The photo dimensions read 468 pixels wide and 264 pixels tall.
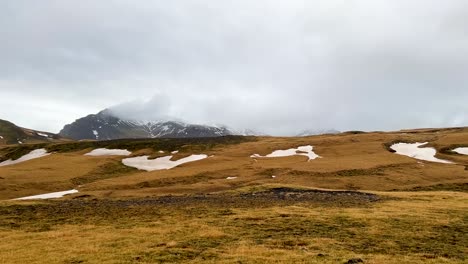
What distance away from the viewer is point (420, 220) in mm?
37406

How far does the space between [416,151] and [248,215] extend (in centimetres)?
7200

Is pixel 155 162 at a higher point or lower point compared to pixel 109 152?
lower

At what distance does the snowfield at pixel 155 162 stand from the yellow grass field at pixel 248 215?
8011mm

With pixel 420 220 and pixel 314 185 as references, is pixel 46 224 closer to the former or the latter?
pixel 420 220

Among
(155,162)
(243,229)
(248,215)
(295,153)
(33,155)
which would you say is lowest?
(243,229)

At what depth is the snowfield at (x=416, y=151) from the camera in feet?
299

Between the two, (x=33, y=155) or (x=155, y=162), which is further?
(x=33, y=155)

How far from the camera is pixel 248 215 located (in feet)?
136

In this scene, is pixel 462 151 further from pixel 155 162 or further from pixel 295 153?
pixel 155 162

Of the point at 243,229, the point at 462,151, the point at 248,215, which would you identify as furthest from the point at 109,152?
the point at 243,229

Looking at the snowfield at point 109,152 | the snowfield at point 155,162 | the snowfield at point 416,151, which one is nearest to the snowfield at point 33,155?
the snowfield at point 109,152

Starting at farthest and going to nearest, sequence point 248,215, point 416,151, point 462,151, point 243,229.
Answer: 1. point 416,151
2. point 462,151
3. point 248,215
4. point 243,229

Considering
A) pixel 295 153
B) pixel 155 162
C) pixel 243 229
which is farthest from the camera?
pixel 295 153

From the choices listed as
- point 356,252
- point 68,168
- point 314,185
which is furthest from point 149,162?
point 356,252
